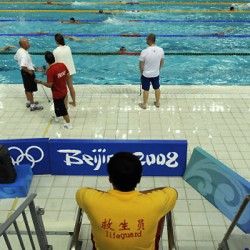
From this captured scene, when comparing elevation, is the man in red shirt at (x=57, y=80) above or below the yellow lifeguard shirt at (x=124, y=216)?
below

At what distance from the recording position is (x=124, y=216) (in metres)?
1.69

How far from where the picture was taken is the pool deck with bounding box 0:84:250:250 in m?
3.75

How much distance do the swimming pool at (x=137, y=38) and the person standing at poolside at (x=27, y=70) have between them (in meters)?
2.98

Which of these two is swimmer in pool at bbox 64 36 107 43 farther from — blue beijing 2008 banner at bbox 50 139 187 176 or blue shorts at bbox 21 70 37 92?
blue beijing 2008 banner at bbox 50 139 187 176

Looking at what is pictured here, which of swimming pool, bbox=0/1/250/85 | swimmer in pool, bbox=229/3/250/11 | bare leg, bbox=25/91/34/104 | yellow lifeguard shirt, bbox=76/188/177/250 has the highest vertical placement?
yellow lifeguard shirt, bbox=76/188/177/250

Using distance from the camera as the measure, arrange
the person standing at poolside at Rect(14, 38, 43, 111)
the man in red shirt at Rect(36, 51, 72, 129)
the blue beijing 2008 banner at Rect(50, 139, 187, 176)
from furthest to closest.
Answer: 1. the person standing at poolside at Rect(14, 38, 43, 111)
2. the man in red shirt at Rect(36, 51, 72, 129)
3. the blue beijing 2008 banner at Rect(50, 139, 187, 176)

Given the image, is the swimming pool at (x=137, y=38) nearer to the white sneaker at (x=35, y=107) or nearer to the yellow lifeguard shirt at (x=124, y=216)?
the white sneaker at (x=35, y=107)

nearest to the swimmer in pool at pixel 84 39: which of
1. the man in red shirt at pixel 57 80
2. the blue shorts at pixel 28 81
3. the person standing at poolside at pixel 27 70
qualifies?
the person standing at poolside at pixel 27 70

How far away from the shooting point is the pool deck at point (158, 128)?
12.3 ft

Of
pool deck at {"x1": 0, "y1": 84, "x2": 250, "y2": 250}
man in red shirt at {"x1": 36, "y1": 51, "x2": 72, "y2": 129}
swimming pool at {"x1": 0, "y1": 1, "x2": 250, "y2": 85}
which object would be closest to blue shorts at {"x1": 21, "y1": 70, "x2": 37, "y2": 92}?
pool deck at {"x1": 0, "y1": 84, "x2": 250, "y2": 250}

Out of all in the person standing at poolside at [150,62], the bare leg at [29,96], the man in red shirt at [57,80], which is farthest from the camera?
the bare leg at [29,96]

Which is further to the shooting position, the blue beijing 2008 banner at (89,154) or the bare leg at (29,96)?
the bare leg at (29,96)

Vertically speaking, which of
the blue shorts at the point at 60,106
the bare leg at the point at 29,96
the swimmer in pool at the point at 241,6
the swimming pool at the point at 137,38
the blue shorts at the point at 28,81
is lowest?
the swimming pool at the point at 137,38

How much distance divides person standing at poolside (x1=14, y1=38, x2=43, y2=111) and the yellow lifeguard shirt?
4.19m
